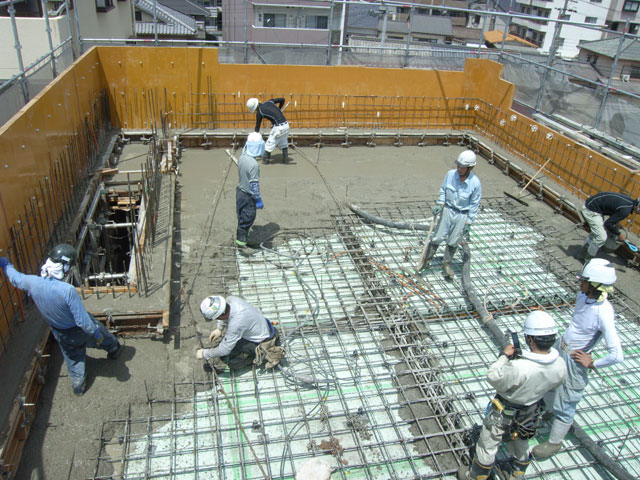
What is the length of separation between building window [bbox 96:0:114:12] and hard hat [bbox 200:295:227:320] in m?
13.0

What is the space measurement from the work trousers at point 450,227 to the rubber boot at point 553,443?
100 inches

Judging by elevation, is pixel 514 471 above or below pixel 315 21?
below

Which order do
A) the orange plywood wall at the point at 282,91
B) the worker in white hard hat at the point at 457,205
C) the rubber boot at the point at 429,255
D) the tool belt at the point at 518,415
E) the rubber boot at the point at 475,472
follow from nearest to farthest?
the tool belt at the point at 518,415
the rubber boot at the point at 475,472
the worker in white hard hat at the point at 457,205
the rubber boot at the point at 429,255
the orange plywood wall at the point at 282,91

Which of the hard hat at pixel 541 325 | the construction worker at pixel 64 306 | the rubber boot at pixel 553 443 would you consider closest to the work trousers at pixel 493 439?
the rubber boot at pixel 553 443

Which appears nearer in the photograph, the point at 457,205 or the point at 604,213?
the point at 457,205

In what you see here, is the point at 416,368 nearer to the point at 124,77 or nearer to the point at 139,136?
the point at 139,136

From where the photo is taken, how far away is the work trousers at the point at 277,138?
9.09 metres

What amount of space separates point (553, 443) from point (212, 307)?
3.03m

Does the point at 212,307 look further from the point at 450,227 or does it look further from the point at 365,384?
the point at 450,227

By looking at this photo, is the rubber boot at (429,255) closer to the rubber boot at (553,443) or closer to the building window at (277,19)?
the rubber boot at (553,443)

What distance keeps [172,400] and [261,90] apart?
7709mm

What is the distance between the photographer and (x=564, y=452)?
13.6ft

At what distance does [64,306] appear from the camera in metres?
3.91

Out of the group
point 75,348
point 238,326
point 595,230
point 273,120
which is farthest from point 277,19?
point 75,348
